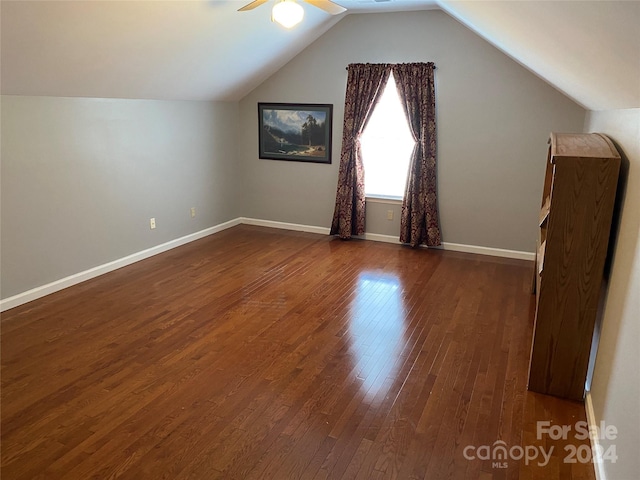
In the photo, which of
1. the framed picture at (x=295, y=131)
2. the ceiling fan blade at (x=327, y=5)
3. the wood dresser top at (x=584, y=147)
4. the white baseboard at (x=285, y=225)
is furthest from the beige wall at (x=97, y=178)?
the wood dresser top at (x=584, y=147)

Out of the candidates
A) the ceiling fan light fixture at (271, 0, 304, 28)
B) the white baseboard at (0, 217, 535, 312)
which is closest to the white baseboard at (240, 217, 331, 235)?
the white baseboard at (0, 217, 535, 312)

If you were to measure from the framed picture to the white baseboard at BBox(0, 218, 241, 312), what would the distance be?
132 cm

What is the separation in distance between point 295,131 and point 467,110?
215cm

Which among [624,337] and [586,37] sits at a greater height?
[586,37]

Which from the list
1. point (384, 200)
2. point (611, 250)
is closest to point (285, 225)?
point (384, 200)

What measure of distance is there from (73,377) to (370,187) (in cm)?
408

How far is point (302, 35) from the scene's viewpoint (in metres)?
5.36

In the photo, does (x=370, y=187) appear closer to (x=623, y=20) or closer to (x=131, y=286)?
(x=131, y=286)

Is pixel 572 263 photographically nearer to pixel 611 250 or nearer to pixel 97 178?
pixel 611 250

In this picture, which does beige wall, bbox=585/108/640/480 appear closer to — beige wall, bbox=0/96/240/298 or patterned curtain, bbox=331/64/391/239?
patterned curtain, bbox=331/64/391/239

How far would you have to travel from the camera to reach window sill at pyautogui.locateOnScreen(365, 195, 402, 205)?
585 cm

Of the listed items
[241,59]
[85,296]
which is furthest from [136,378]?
[241,59]

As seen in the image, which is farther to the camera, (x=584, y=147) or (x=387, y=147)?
(x=387, y=147)

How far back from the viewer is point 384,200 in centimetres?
591
